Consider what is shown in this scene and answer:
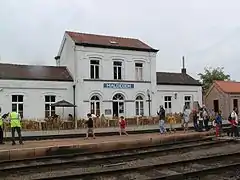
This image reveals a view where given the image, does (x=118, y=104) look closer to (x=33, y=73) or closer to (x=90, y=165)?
(x=33, y=73)

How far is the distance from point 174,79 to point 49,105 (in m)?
15.2

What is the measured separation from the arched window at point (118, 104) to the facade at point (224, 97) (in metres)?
15.4

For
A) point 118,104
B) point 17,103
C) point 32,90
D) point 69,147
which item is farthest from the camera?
point 118,104

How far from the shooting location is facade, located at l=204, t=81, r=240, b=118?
4459 cm

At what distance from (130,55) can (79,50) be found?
5564mm

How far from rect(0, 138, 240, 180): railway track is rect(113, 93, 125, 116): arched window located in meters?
19.1

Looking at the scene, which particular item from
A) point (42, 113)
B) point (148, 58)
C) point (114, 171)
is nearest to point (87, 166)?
point (114, 171)

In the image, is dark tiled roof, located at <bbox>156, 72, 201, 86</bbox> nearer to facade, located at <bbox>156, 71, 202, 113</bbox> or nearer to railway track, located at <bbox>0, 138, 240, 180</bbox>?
facade, located at <bbox>156, 71, 202, 113</bbox>

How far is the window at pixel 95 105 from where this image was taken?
111 ft

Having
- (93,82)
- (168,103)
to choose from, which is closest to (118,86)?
(93,82)

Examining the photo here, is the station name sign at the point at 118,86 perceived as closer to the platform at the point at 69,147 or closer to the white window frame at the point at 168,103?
the white window frame at the point at 168,103

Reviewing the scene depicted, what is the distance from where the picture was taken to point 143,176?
9.73 metres

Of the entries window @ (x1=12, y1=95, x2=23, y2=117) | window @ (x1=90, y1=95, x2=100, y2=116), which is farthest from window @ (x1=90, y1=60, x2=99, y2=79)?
window @ (x1=12, y1=95, x2=23, y2=117)

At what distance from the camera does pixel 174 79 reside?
4072 centimetres
